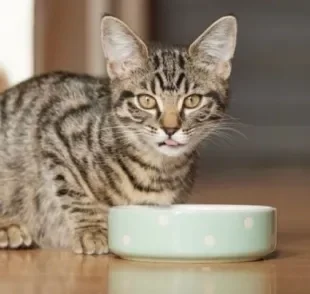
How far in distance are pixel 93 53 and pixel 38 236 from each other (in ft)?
4.54

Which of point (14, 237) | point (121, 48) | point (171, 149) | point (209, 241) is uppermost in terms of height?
point (121, 48)

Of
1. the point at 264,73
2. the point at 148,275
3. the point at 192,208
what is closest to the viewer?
the point at 148,275

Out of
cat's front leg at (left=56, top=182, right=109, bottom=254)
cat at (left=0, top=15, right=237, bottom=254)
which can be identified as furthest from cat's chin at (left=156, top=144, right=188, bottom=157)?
cat's front leg at (left=56, top=182, right=109, bottom=254)

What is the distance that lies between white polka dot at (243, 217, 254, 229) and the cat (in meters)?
0.23

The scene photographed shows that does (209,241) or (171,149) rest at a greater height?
(171,149)

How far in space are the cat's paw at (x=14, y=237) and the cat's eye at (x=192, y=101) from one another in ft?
1.39

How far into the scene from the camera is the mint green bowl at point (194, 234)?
4.99ft

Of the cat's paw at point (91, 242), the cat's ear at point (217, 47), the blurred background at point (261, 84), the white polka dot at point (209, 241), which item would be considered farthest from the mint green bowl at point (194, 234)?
the blurred background at point (261, 84)

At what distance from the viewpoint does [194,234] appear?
1519 mm

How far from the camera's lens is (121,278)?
1408 mm

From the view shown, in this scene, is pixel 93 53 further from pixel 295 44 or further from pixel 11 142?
pixel 11 142

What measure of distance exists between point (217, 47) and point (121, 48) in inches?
7.6

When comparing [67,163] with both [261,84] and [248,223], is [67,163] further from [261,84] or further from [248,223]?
[261,84]

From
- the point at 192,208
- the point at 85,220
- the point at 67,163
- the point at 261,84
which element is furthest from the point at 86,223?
the point at 261,84
